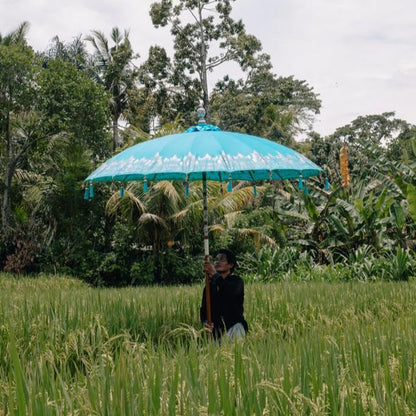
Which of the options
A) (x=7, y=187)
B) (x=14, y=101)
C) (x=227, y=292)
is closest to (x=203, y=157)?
(x=227, y=292)

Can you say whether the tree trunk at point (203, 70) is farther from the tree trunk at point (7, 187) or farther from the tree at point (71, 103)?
the tree trunk at point (7, 187)

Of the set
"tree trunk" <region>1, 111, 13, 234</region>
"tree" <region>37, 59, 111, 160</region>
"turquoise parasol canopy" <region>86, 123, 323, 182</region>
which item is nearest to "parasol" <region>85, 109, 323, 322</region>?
"turquoise parasol canopy" <region>86, 123, 323, 182</region>

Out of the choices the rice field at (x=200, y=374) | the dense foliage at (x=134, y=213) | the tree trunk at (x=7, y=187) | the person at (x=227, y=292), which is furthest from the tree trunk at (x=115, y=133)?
the person at (x=227, y=292)

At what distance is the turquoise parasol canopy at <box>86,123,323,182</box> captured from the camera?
Answer: 4469mm

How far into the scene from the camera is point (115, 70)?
24.2 m

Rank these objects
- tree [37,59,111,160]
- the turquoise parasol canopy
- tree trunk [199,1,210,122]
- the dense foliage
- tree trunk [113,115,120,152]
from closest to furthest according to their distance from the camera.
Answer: the turquoise parasol canopy, the dense foliage, tree [37,59,111,160], tree trunk [199,1,210,122], tree trunk [113,115,120,152]

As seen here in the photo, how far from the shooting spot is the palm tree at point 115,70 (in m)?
24.0

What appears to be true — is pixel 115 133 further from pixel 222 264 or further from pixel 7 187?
pixel 222 264

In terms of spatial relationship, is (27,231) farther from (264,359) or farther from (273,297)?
(264,359)

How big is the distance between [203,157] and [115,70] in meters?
20.9

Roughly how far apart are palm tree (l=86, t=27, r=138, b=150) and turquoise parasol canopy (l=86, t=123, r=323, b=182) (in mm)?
19043

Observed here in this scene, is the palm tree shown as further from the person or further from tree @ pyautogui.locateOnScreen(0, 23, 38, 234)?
the person

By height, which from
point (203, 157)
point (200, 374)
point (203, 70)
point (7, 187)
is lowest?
point (200, 374)

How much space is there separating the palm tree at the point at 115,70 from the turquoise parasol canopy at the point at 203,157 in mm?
19043
